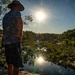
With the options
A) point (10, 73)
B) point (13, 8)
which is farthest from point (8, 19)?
point (10, 73)

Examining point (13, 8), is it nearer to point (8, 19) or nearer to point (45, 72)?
point (8, 19)

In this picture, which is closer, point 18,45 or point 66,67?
point 18,45

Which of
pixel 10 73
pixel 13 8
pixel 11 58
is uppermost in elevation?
pixel 13 8

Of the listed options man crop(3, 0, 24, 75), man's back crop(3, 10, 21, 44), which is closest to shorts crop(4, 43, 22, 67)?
man crop(3, 0, 24, 75)

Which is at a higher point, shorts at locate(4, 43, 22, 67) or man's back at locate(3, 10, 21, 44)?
man's back at locate(3, 10, 21, 44)

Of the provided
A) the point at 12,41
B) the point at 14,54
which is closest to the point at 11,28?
the point at 12,41

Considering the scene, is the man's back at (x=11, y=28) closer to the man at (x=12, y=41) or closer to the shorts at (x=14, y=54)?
the man at (x=12, y=41)

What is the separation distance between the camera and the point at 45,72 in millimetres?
34656

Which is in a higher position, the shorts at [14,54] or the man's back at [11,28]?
the man's back at [11,28]

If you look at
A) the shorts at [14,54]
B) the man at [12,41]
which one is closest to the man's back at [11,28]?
the man at [12,41]

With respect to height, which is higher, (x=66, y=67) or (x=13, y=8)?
(x=13, y=8)

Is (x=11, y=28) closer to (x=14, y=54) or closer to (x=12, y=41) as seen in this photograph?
(x=12, y=41)

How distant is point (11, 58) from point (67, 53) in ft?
160

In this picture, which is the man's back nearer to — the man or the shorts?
the man
